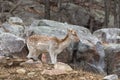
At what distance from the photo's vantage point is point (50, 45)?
11008 mm

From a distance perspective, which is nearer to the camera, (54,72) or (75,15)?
(54,72)

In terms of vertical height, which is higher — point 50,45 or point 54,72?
point 50,45

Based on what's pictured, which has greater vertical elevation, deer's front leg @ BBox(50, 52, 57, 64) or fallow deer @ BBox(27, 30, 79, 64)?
fallow deer @ BBox(27, 30, 79, 64)

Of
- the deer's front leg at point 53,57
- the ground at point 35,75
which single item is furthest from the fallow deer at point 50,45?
the ground at point 35,75

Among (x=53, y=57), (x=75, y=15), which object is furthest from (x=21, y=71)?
(x=75, y=15)

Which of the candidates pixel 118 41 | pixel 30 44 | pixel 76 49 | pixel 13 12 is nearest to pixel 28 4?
pixel 13 12

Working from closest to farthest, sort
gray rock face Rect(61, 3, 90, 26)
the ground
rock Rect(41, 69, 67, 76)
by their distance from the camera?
1. the ground
2. rock Rect(41, 69, 67, 76)
3. gray rock face Rect(61, 3, 90, 26)

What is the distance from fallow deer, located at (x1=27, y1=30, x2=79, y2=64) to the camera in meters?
11.0

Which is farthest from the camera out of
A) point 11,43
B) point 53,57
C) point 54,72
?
point 11,43

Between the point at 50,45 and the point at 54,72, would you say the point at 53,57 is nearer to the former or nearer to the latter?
the point at 50,45

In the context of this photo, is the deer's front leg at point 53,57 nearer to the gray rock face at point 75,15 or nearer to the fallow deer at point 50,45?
the fallow deer at point 50,45

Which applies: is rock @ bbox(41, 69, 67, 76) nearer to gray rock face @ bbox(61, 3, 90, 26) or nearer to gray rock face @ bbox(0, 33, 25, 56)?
gray rock face @ bbox(0, 33, 25, 56)

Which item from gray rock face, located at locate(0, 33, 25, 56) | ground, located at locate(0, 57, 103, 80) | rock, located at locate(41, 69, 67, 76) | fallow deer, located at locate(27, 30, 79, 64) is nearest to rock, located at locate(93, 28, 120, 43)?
gray rock face, located at locate(0, 33, 25, 56)

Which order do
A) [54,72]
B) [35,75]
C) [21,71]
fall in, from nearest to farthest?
1. [35,75]
2. [54,72]
3. [21,71]
